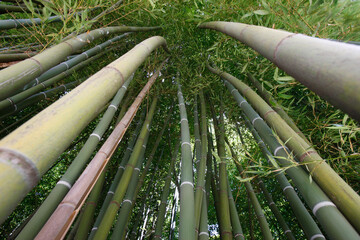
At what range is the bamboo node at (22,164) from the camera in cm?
43

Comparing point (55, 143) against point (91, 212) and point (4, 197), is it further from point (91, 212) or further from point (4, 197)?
point (91, 212)

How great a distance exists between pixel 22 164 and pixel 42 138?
68 mm

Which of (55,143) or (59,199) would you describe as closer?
(55,143)

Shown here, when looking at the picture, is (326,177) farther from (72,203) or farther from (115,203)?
(115,203)

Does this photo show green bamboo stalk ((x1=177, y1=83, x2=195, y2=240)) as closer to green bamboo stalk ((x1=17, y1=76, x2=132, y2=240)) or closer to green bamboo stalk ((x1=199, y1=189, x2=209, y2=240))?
green bamboo stalk ((x1=199, y1=189, x2=209, y2=240))

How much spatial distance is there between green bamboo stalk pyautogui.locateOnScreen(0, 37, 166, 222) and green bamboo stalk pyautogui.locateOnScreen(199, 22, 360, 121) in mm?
548

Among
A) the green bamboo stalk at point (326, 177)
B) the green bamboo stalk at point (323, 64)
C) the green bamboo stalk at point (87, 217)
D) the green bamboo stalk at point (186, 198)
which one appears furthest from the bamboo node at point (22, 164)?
the green bamboo stalk at point (87, 217)

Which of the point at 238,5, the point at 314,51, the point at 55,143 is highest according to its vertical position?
the point at 238,5

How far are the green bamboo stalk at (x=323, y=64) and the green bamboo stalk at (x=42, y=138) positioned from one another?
0.55 metres

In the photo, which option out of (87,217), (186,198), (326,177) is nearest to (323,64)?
(326,177)

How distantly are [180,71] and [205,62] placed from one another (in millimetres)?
307

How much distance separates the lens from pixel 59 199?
45.6 inches

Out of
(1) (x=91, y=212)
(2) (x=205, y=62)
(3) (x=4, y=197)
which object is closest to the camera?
(3) (x=4, y=197)

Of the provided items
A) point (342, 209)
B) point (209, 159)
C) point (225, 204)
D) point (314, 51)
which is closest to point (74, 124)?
point (314, 51)
